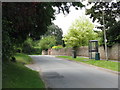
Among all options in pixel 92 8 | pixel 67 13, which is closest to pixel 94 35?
pixel 92 8

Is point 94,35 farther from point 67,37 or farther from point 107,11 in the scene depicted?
point 107,11

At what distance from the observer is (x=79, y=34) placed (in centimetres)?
3488

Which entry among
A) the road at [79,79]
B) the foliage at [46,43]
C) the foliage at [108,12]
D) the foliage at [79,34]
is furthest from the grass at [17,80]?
the foliage at [46,43]

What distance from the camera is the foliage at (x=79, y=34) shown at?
3497cm

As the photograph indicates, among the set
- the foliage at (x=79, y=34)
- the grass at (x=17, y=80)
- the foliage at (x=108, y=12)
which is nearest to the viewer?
the grass at (x=17, y=80)

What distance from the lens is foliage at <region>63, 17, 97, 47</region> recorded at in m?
35.0

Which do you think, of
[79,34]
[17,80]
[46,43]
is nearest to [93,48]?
[79,34]

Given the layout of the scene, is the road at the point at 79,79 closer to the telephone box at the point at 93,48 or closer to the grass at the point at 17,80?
the grass at the point at 17,80

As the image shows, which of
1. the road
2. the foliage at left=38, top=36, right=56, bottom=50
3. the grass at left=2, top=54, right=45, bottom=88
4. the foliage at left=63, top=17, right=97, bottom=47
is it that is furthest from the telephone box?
the foliage at left=38, top=36, right=56, bottom=50

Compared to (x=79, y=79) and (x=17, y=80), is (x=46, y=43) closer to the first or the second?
(x=79, y=79)

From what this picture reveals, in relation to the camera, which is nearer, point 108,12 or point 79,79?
point 79,79

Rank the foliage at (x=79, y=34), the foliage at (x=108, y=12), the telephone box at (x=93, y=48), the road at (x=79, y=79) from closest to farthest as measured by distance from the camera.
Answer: the road at (x=79, y=79) → the foliage at (x=108, y=12) → the telephone box at (x=93, y=48) → the foliage at (x=79, y=34)

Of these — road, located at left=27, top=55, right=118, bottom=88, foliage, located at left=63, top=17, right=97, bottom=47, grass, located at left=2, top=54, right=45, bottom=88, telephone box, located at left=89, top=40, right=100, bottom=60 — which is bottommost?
road, located at left=27, top=55, right=118, bottom=88

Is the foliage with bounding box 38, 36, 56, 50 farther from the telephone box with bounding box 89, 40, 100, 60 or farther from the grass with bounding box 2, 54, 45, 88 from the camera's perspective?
the grass with bounding box 2, 54, 45, 88
